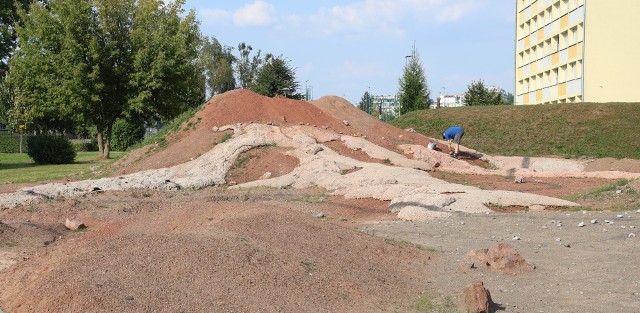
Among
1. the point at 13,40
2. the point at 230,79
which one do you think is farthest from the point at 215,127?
the point at 230,79

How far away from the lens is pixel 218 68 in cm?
7794

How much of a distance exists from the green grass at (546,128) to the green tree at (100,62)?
1598 centimetres

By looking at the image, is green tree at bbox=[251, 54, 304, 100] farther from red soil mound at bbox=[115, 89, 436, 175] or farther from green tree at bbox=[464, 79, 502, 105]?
green tree at bbox=[464, 79, 502, 105]

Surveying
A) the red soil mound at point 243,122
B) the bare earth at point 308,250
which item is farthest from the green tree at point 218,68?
the bare earth at point 308,250

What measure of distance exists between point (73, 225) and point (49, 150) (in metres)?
23.5

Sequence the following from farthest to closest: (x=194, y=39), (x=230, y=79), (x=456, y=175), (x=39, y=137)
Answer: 1. (x=230, y=79)
2. (x=194, y=39)
3. (x=39, y=137)
4. (x=456, y=175)

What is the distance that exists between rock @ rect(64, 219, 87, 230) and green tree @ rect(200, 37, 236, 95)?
62629 millimetres

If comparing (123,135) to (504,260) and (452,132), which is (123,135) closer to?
(452,132)

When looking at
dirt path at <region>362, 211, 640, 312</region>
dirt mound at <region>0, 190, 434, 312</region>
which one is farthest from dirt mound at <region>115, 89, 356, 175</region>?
dirt mound at <region>0, 190, 434, 312</region>

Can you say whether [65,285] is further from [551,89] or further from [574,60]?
[551,89]

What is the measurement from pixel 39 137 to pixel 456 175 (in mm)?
22443

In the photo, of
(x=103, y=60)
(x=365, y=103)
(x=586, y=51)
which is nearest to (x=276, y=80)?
(x=103, y=60)

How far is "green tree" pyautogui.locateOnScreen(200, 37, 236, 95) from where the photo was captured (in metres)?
77.2

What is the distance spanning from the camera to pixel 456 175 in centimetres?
2094
